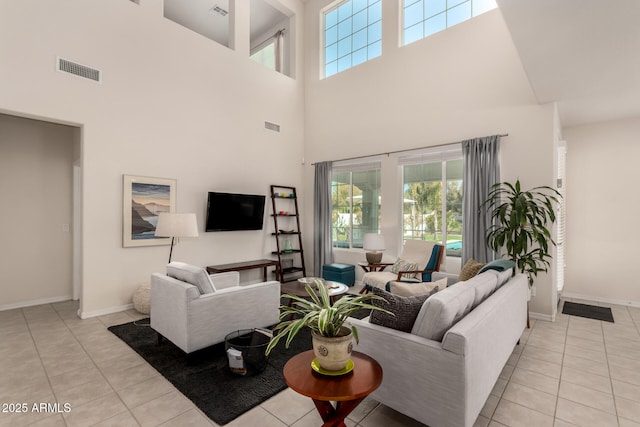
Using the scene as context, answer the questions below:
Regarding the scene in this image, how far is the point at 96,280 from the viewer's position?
4.19m

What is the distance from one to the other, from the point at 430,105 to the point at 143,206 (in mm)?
4664

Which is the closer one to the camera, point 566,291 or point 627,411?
point 627,411

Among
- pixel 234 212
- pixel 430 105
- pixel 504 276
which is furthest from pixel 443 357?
pixel 234 212

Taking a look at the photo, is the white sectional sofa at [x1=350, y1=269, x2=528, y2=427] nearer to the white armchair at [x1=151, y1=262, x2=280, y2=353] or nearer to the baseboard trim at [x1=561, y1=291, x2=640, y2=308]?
the white armchair at [x1=151, y1=262, x2=280, y2=353]

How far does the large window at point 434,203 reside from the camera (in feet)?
16.1

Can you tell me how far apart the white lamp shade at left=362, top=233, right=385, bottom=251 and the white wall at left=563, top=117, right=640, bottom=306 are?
10.0 feet

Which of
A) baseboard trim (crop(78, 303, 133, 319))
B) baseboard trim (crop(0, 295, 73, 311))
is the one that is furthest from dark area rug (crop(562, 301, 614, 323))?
baseboard trim (crop(0, 295, 73, 311))

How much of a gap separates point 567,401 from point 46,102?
19.4ft

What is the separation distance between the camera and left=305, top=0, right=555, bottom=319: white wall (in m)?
4.23

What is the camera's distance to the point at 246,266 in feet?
18.0

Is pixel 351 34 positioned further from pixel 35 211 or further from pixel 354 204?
pixel 35 211

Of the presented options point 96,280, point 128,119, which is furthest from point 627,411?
point 128,119

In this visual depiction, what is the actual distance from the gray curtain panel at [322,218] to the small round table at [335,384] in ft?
14.8

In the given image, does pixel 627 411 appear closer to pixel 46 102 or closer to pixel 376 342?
pixel 376 342
